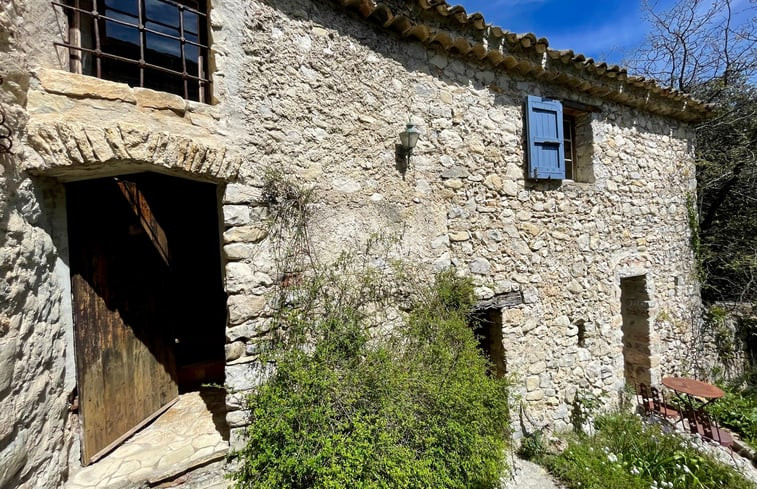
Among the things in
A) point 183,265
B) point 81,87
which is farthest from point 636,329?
point 81,87

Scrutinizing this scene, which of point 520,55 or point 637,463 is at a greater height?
point 520,55

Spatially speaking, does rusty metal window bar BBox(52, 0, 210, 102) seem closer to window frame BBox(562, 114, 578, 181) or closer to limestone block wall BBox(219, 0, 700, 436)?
limestone block wall BBox(219, 0, 700, 436)

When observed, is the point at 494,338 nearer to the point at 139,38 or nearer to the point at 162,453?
the point at 162,453

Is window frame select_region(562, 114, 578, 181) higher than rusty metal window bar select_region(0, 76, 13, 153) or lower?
higher

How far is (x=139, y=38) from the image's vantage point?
2793 mm

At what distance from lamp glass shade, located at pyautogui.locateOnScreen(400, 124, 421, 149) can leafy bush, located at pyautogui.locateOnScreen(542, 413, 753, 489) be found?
420cm

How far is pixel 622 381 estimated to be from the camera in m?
5.23

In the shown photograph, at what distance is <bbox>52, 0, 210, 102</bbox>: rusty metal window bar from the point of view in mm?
2420

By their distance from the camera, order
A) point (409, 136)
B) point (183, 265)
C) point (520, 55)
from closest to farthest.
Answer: point (409, 136)
point (183, 265)
point (520, 55)

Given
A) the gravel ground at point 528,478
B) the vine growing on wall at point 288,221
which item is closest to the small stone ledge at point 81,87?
the vine growing on wall at point 288,221

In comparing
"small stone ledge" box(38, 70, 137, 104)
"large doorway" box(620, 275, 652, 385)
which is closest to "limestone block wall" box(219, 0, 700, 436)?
"large doorway" box(620, 275, 652, 385)

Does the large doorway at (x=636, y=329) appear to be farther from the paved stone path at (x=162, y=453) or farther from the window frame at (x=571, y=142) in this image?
the paved stone path at (x=162, y=453)

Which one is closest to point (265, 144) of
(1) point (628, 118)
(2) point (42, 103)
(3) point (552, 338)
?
(2) point (42, 103)

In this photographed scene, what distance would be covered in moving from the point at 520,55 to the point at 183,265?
5.02 m
